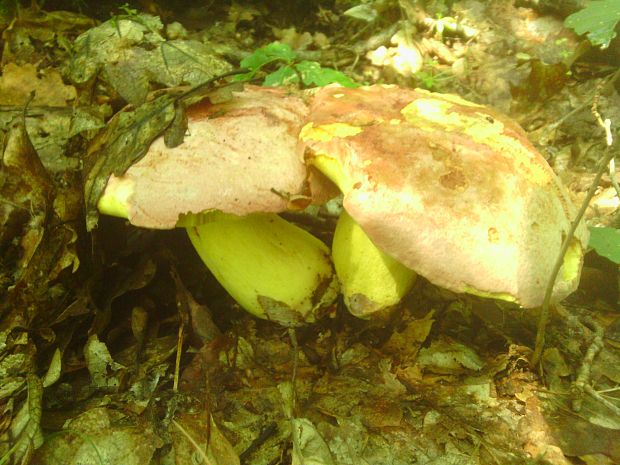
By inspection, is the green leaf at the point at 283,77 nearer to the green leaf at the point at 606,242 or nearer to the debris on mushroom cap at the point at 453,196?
the debris on mushroom cap at the point at 453,196

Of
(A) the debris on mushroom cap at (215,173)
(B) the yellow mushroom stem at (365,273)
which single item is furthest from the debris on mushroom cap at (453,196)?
(B) the yellow mushroom stem at (365,273)

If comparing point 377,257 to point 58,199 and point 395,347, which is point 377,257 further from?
point 58,199

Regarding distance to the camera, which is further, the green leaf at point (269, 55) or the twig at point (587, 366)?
the green leaf at point (269, 55)

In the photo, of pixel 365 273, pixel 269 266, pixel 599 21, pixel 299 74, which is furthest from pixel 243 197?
pixel 599 21

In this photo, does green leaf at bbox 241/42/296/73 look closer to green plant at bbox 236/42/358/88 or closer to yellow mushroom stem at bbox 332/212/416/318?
green plant at bbox 236/42/358/88

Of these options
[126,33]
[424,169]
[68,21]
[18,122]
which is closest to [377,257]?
[424,169]

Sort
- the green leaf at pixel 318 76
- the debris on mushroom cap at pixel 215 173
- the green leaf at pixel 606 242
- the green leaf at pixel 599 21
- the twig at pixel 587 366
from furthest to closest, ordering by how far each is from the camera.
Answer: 1. the green leaf at pixel 318 76
2. the green leaf at pixel 599 21
3. the green leaf at pixel 606 242
4. the twig at pixel 587 366
5. the debris on mushroom cap at pixel 215 173
